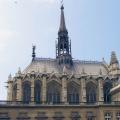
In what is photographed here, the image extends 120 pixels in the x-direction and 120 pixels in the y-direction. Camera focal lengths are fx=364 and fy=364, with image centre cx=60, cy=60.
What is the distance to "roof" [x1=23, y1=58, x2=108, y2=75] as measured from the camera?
98.8 metres

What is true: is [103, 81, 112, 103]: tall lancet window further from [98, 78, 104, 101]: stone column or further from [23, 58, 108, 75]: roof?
[23, 58, 108, 75]: roof

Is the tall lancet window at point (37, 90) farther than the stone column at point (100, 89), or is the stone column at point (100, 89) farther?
the tall lancet window at point (37, 90)

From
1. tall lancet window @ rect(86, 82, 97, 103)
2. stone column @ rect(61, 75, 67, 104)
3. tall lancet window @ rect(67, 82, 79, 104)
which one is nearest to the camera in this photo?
stone column @ rect(61, 75, 67, 104)

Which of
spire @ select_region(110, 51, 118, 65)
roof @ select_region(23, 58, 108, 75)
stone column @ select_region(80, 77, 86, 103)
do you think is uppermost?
spire @ select_region(110, 51, 118, 65)

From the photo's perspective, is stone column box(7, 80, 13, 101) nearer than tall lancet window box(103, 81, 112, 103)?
Yes

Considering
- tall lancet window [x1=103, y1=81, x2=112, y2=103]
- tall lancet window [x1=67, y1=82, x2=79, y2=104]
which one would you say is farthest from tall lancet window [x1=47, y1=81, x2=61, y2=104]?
tall lancet window [x1=103, y1=81, x2=112, y2=103]

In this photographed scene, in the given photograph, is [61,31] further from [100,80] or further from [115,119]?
[115,119]

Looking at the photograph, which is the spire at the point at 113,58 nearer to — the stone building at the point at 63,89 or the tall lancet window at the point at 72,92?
the stone building at the point at 63,89

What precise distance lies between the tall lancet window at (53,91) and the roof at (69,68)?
4.26 meters

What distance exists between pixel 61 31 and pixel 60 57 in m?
8.69

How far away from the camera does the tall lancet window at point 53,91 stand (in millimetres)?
93938

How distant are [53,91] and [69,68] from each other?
1017 centimetres

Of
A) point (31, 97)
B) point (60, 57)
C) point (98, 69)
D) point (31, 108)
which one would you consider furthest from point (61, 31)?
point (31, 108)

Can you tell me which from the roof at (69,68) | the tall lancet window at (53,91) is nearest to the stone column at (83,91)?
the roof at (69,68)
